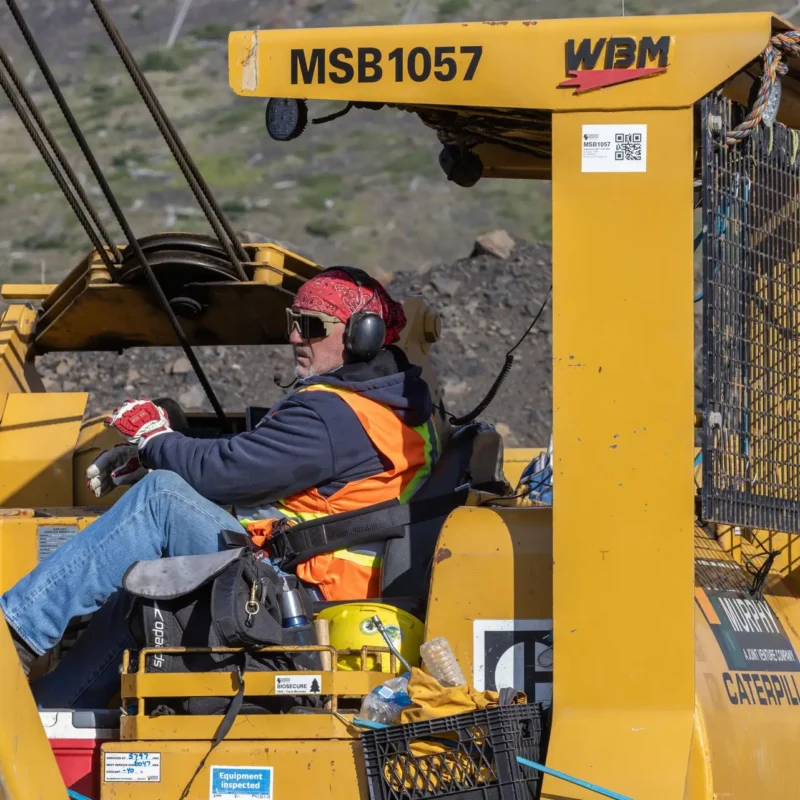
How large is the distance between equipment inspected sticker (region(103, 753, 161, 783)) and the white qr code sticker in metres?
1.80

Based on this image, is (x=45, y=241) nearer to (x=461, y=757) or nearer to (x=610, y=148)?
(x=610, y=148)

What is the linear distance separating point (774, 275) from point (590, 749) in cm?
139

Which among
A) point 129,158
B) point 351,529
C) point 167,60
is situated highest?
point 167,60

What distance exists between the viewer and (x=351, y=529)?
4.09 m

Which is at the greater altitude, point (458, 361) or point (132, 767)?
point (458, 361)

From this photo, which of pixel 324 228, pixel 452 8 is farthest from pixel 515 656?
pixel 452 8

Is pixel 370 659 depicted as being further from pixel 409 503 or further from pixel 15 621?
pixel 15 621

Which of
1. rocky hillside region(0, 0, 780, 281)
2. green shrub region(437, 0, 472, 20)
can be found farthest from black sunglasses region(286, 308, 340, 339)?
green shrub region(437, 0, 472, 20)

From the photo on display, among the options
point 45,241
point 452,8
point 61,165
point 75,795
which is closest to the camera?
point 75,795

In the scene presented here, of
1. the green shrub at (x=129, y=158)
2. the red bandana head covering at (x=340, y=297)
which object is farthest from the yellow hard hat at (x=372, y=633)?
the green shrub at (x=129, y=158)

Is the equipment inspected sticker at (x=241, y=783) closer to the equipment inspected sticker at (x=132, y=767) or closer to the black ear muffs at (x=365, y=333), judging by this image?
the equipment inspected sticker at (x=132, y=767)

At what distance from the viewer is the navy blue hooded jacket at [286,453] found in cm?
413

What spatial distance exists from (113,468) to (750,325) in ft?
7.13

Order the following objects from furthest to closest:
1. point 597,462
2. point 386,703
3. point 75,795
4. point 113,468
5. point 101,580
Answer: point 113,468 → point 101,580 → point 75,795 → point 386,703 → point 597,462
